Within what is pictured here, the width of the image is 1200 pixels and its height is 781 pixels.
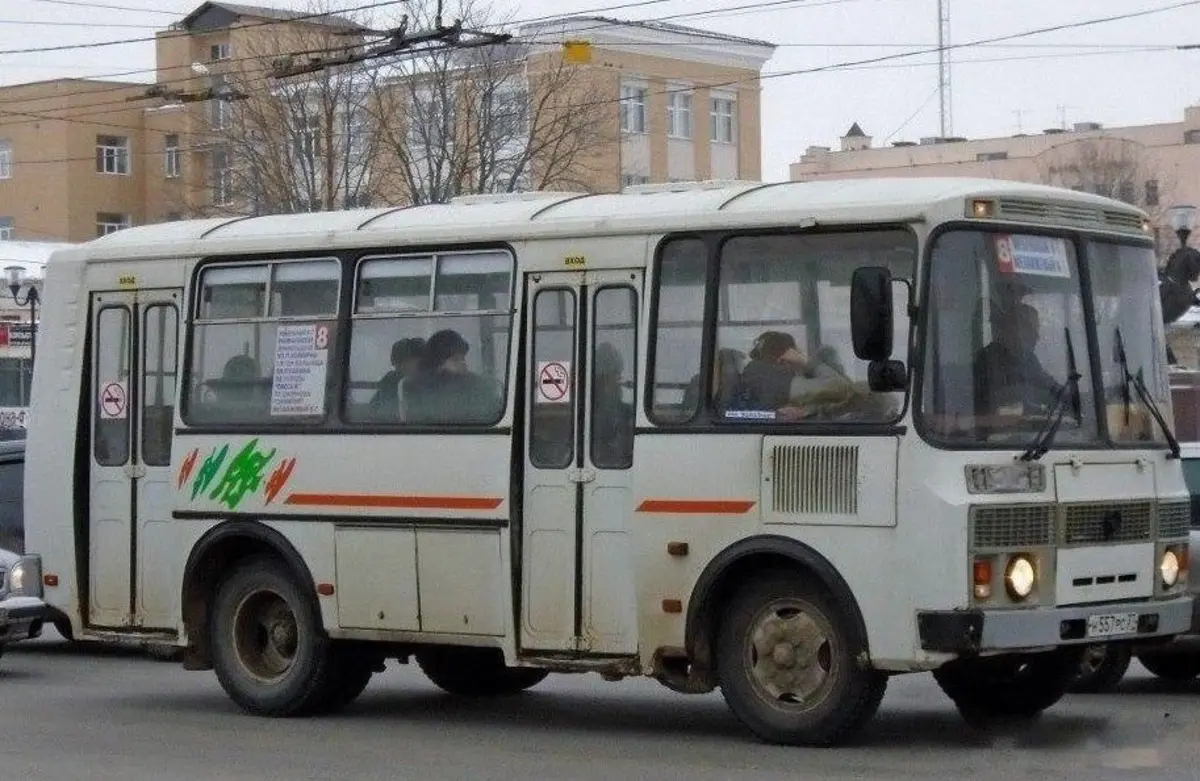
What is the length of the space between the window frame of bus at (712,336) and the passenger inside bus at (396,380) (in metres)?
1.60

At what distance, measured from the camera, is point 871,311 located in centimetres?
1105

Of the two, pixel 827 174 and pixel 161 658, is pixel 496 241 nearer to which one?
pixel 161 658

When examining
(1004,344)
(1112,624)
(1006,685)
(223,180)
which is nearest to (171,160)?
(223,180)

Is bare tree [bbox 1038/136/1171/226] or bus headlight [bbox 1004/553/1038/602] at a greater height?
bare tree [bbox 1038/136/1171/226]

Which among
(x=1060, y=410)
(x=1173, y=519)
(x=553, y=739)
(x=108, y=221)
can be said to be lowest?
(x=553, y=739)

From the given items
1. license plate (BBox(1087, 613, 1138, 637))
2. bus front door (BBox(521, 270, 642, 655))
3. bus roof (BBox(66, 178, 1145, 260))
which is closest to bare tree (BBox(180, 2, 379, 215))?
bus roof (BBox(66, 178, 1145, 260))

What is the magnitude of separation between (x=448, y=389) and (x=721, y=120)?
207 feet

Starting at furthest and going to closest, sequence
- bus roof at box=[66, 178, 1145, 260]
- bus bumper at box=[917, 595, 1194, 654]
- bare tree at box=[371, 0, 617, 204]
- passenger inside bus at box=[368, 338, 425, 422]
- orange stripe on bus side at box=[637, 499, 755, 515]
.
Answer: bare tree at box=[371, 0, 617, 204] < passenger inside bus at box=[368, 338, 425, 422] < orange stripe on bus side at box=[637, 499, 755, 515] < bus roof at box=[66, 178, 1145, 260] < bus bumper at box=[917, 595, 1194, 654]

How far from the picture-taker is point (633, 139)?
71.2m

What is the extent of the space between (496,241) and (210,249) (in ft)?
7.24

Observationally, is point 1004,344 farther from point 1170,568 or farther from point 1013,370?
point 1170,568

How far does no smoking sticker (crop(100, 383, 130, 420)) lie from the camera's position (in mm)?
14664

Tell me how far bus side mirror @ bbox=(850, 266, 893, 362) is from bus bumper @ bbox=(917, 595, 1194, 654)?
125 centimetres

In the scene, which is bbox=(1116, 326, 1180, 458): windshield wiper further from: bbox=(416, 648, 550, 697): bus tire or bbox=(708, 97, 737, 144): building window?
bbox=(708, 97, 737, 144): building window
